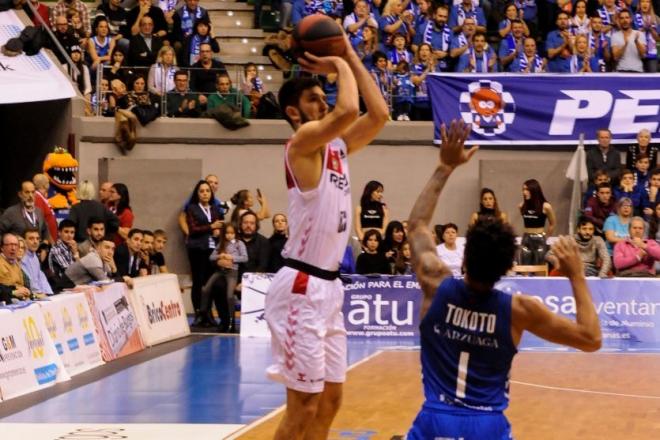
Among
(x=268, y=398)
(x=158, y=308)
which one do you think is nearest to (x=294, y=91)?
(x=268, y=398)

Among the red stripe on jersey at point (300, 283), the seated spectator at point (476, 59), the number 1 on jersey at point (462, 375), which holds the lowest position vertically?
the number 1 on jersey at point (462, 375)

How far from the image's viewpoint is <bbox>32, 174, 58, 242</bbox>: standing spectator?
674 inches

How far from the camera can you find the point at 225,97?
21672mm

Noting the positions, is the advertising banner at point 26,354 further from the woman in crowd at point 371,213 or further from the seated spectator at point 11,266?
the woman in crowd at point 371,213

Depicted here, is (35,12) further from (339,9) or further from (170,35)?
(339,9)

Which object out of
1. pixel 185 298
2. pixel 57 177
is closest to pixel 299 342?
pixel 57 177

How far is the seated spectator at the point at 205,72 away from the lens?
21.5 m

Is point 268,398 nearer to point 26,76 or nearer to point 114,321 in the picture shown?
point 114,321

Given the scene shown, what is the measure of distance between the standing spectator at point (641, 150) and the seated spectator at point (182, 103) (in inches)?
275

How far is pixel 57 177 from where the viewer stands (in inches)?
714

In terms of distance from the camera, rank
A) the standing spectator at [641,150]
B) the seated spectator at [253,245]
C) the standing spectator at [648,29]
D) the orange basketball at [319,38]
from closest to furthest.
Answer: the orange basketball at [319,38] → the seated spectator at [253,245] → the standing spectator at [641,150] → the standing spectator at [648,29]

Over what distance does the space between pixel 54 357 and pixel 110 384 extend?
2.29ft

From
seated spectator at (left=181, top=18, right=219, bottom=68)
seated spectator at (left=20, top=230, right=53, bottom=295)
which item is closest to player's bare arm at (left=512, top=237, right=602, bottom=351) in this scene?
seated spectator at (left=20, top=230, right=53, bottom=295)

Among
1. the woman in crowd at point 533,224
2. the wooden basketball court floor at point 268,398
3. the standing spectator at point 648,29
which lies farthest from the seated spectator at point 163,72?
the standing spectator at point 648,29
